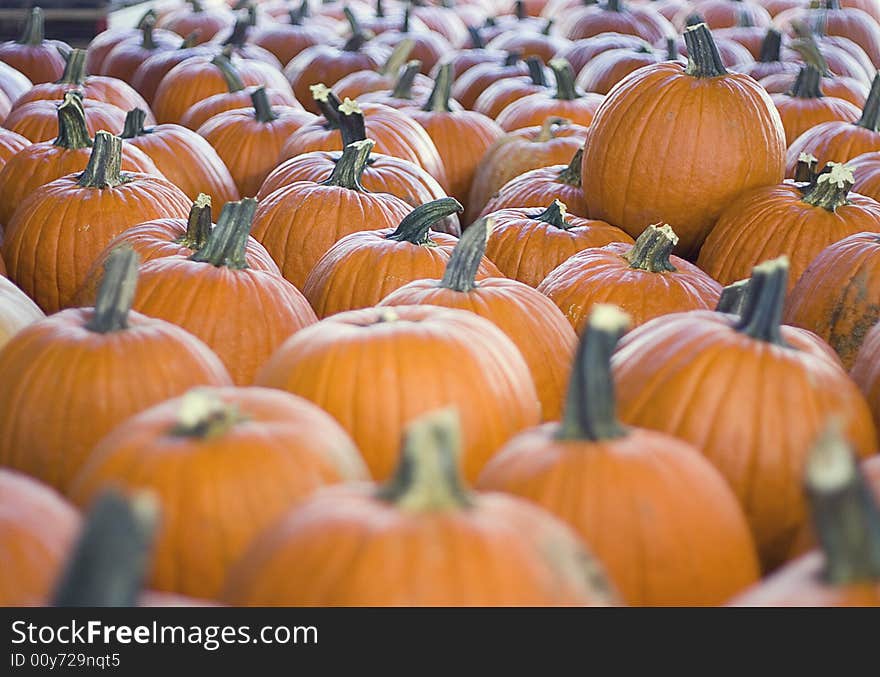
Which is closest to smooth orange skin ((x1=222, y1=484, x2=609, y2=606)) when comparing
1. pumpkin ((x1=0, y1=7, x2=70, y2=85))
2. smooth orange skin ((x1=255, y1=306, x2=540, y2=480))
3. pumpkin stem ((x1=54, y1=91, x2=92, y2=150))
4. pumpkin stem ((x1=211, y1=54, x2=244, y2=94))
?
smooth orange skin ((x1=255, y1=306, x2=540, y2=480))

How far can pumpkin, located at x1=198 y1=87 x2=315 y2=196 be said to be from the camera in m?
3.88

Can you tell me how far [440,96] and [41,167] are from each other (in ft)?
5.42

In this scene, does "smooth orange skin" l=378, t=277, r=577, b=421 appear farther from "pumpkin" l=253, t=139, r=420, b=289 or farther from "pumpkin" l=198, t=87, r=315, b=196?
"pumpkin" l=198, t=87, r=315, b=196

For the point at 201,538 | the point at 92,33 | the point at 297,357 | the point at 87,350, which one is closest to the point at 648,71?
the point at 297,357

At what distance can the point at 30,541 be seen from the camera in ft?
3.93

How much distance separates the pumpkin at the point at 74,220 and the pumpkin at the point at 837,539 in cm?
206

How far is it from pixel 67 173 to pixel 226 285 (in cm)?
121

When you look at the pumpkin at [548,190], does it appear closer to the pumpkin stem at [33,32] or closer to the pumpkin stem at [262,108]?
the pumpkin stem at [262,108]

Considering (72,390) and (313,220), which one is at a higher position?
(72,390)

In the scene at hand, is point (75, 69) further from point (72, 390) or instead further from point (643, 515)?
point (643, 515)

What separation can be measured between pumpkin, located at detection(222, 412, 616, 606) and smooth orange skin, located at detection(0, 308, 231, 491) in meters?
0.59

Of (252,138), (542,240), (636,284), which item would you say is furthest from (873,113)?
(252,138)
